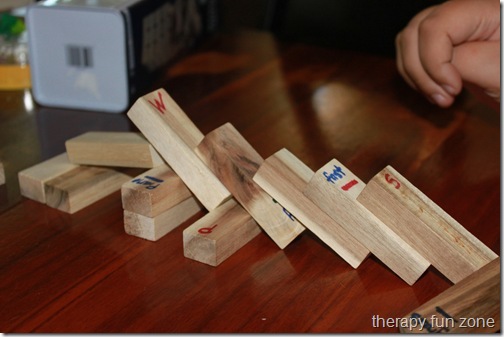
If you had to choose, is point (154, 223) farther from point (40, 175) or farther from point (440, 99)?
point (440, 99)

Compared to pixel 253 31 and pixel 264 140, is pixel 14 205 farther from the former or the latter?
pixel 253 31

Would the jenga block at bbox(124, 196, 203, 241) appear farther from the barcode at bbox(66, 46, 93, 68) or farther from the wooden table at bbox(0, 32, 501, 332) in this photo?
the barcode at bbox(66, 46, 93, 68)

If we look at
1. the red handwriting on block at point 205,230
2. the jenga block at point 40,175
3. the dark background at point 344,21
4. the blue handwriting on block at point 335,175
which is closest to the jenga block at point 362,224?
the blue handwriting on block at point 335,175

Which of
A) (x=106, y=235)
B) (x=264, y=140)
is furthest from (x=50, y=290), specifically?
(x=264, y=140)

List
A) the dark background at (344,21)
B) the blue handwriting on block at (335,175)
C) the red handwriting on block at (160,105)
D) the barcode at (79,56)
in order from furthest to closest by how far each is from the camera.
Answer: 1. the dark background at (344,21)
2. the barcode at (79,56)
3. the red handwriting on block at (160,105)
4. the blue handwriting on block at (335,175)

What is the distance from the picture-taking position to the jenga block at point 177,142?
0.87 m

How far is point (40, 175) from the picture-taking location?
964mm

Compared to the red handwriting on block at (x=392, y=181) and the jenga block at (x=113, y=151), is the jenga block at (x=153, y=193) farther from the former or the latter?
the red handwriting on block at (x=392, y=181)

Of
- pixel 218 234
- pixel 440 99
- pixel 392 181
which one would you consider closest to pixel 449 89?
pixel 440 99

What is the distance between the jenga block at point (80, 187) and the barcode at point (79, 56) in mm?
314

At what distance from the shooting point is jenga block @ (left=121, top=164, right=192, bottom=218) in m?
0.86

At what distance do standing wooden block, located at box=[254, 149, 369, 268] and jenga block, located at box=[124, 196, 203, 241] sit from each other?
4.7 inches

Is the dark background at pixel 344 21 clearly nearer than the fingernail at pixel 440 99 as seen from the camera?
No

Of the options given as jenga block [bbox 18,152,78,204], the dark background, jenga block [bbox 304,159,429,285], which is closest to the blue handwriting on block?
jenga block [bbox 304,159,429,285]
